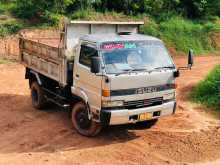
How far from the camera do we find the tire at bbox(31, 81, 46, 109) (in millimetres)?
11578

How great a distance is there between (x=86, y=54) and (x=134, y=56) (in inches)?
39.6

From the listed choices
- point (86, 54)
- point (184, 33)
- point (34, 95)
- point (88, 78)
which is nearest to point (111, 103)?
point (88, 78)

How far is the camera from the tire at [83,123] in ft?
30.2

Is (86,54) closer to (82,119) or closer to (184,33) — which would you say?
(82,119)

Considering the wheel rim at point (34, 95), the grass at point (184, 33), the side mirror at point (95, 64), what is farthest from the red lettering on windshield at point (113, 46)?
the grass at point (184, 33)

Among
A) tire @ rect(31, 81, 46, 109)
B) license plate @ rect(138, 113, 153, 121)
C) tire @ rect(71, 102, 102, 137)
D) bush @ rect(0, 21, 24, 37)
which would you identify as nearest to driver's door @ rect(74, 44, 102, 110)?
tire @ rect(71, 102, 102, 137)

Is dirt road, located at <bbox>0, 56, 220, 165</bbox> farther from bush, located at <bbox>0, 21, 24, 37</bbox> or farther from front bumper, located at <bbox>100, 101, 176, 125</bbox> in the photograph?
bush, located at <bbox>0, 21, 24, 37</bbox>

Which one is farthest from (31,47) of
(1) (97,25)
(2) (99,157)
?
(2) (99,157)

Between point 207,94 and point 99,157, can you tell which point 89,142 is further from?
point 207,94

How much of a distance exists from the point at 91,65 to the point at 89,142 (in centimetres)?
167

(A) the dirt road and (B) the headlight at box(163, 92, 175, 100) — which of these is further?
Answer: (B) the headlight at box(163, 92, 175, 100)

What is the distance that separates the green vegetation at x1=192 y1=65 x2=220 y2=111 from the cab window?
4164 mm

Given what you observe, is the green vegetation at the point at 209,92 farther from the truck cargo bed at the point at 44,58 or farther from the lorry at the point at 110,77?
the truck cargo bed at the point at 44,58

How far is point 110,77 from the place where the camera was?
334 inches
